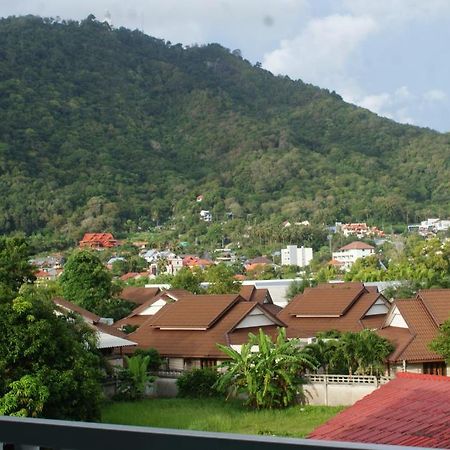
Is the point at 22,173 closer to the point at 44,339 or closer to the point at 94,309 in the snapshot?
the point at 94,309

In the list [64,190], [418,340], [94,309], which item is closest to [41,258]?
[64,190]

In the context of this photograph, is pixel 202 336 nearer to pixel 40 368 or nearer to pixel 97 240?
pixel 40 368

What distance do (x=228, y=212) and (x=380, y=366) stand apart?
5321cm

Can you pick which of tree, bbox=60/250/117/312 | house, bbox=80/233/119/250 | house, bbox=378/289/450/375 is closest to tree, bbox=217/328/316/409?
house, bbox=378/289/450/375

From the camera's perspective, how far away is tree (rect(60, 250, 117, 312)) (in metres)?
22.5

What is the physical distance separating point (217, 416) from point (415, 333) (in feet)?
16.1

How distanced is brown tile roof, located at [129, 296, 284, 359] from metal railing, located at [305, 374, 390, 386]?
237 cm

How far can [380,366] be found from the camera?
14094 mm

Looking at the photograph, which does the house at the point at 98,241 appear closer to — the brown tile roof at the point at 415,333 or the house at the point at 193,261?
the house at the point at 193,261

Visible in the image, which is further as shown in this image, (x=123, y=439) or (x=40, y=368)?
(x=40, y=368)

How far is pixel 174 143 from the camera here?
275 feet

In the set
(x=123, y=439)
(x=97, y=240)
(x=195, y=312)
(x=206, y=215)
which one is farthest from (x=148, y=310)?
(x=206, y=215)

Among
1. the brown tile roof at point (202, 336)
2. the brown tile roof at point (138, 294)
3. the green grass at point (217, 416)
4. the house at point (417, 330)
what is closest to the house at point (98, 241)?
the brown tile roof at point (138, 294)

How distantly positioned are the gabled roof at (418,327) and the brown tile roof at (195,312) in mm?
3410
